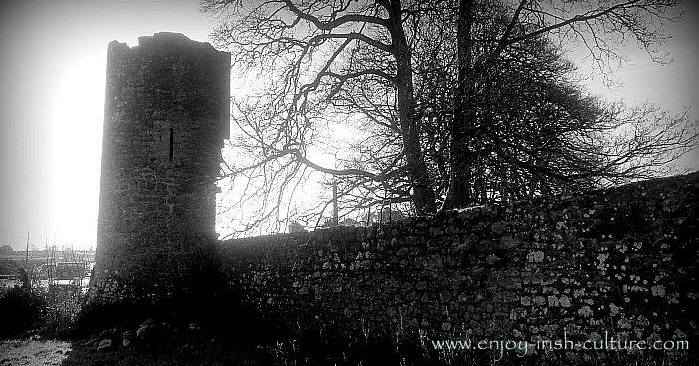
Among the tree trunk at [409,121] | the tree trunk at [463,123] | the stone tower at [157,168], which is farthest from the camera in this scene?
the stone tower at [157,168]

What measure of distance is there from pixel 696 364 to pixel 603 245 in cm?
117

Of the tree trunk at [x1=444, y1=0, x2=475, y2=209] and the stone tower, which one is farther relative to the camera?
the stone tower

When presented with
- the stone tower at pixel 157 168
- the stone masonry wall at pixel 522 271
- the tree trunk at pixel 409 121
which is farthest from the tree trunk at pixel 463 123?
the stone tower at pixel 157 168

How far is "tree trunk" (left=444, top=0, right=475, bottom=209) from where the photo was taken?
7.50 m

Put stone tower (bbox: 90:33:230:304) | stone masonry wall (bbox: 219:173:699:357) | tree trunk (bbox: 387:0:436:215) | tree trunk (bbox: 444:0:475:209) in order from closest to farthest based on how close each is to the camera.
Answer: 1. stone masonry wall (bbox: 219:173:699:357)
2. tree trunk (bbox: 444:0:475:209)
3. tree trunk (bbox: 387:0:436:215)
4. stone tower (bbox: 90:33:230:304)

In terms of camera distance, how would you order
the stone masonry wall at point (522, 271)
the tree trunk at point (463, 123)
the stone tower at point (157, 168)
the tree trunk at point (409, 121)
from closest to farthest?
the stone masonry wall at point (522, 271) → the tree trunk at point (463, 123) → the tree trunk at point (409, 121) → the stone tower at point (157, 168)

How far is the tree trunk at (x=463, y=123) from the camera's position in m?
7.50

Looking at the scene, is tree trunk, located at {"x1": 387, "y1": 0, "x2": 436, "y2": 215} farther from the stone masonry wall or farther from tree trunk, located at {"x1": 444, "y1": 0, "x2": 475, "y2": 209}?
the stone masonry wall

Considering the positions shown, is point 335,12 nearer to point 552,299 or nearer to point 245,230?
point 245,230

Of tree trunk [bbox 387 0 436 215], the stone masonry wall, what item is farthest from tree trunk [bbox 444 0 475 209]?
the stone masonry wall

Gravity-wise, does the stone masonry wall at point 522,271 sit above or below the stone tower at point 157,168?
below

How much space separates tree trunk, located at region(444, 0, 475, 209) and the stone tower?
5.94 m

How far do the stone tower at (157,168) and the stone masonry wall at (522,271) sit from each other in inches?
162

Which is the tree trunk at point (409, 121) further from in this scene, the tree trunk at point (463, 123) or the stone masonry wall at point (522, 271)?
the stone masonry wall at point (522, 271)
